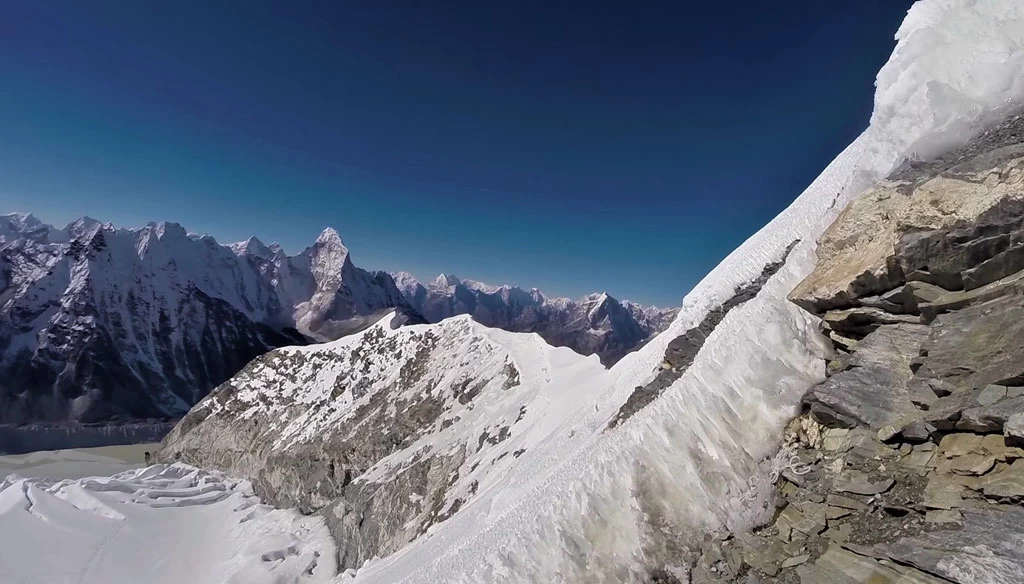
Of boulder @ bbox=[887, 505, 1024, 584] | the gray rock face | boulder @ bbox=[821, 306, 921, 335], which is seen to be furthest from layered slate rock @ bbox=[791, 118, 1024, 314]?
the gray rock face

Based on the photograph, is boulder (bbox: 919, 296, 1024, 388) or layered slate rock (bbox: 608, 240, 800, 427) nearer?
boulder (bbox: 919, 296, 1024, 388)

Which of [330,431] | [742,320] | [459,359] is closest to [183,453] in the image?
[330,431]

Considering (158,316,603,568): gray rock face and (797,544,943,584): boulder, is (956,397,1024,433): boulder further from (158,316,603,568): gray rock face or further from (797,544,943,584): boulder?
(158,316,603,568): gray rock face

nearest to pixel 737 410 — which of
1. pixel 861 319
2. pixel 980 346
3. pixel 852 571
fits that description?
pixel 861 319

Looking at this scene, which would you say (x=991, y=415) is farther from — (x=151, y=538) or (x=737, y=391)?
Result: (x=151, y=538)

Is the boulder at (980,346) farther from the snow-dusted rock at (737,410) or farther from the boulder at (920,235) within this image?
the snow-dusted rock at (737,410)

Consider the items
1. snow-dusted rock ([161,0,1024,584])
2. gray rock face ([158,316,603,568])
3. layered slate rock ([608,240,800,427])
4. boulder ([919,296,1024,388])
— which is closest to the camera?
boulder ([919,296,1024,388])

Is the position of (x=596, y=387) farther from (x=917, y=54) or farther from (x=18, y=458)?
(x=18, y=458)

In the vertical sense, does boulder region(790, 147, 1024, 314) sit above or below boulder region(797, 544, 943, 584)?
above
